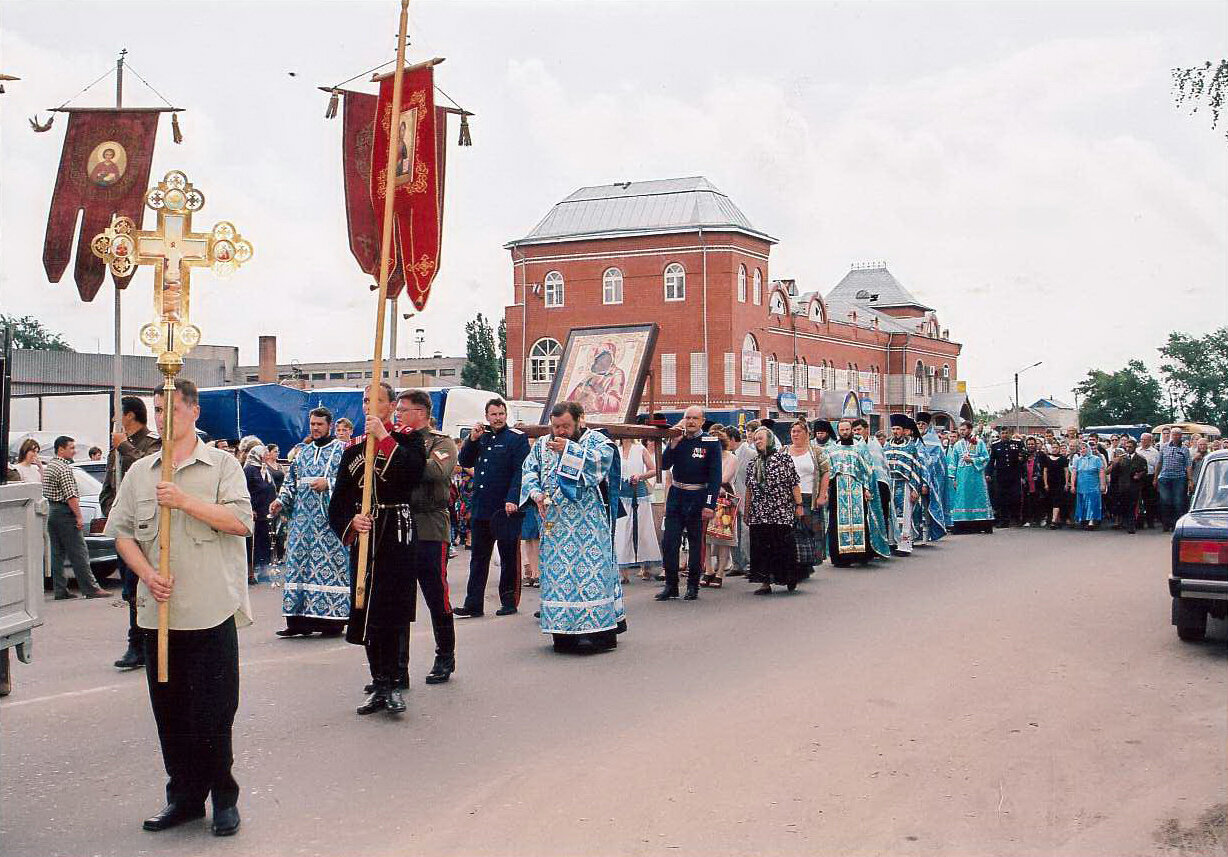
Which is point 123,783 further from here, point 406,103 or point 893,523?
point 893,523

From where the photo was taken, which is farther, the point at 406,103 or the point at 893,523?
the point at 893,523

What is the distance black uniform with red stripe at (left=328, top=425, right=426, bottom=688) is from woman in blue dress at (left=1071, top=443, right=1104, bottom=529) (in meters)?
19.8

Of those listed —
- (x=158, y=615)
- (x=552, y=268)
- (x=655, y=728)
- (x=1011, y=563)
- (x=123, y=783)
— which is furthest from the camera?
(x=552, y=268)

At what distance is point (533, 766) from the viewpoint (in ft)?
20.2

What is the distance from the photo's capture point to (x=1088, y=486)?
2430 cm

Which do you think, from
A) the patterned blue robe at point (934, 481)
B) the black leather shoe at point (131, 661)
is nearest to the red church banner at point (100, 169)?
the black leather shoe at point (131, 661)

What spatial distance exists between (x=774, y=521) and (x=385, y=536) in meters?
6.93

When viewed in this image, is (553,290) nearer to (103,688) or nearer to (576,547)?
(576,547)

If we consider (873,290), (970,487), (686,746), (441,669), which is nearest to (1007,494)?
(970,487)

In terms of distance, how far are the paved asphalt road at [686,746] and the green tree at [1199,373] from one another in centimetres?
10772

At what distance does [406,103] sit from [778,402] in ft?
186

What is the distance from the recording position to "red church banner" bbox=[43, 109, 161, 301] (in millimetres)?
10453

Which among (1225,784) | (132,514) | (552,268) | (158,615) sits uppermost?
(552,268)

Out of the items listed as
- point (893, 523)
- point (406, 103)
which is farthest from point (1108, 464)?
point (406, 103)
